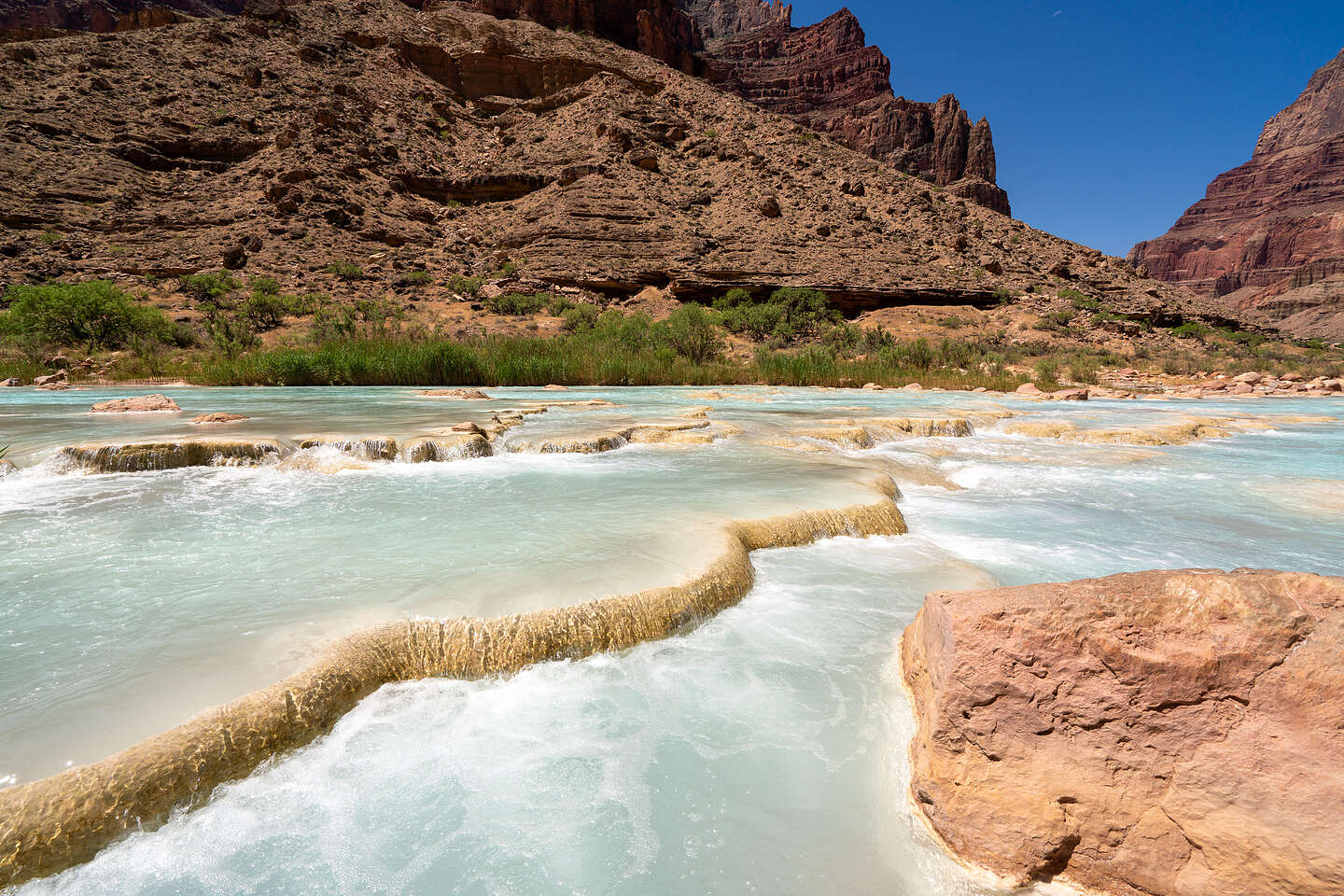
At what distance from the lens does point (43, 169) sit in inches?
1131

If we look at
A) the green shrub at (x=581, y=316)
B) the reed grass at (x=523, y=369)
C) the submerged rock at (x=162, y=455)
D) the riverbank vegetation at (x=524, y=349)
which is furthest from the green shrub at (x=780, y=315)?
the submerged rock at (x=162, y=455)

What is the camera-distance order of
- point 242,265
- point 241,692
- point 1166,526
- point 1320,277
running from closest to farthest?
1. point 241,692
2. point 1166,526
3. point 242,265
4. point 1320,277

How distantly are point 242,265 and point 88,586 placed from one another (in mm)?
30955

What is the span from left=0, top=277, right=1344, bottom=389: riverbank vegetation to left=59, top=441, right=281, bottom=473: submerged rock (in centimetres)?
893

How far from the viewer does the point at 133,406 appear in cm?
817

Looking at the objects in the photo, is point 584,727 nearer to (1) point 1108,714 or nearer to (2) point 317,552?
(1) point 1108,714

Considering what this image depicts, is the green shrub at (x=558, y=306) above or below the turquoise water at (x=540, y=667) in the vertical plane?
above

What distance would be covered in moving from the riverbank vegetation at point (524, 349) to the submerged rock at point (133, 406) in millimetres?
5513

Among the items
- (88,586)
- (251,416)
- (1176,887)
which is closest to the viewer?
(1176,887)

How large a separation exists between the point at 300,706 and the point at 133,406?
8.87 metres

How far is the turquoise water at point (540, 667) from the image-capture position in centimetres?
156

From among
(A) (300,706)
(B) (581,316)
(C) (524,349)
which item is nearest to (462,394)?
(C) (524,349)

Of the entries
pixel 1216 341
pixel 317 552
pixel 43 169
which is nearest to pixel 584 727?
pixel 317 552

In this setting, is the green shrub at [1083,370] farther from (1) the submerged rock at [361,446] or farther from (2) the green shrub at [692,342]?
(1) the submerged rock at [361,446]
